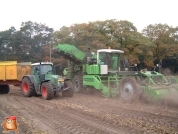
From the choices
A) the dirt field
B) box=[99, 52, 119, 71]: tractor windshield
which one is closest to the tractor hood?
box=[99, 52, 119, 71]: tractor windshield

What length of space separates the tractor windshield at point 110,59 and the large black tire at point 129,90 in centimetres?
280

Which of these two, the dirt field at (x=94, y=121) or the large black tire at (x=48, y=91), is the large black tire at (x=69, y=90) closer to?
the large black tire at (x=48, y=91)

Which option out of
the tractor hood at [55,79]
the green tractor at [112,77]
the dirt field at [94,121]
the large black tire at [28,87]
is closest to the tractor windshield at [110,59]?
the green tractor at [112,77]

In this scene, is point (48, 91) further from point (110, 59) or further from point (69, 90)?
point (110, 59)

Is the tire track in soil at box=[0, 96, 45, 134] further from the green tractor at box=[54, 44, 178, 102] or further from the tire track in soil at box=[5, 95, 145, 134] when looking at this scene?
the green tractor at box=[54, 44, 178, 102]

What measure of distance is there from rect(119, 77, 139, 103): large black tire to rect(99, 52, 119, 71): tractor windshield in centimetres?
280

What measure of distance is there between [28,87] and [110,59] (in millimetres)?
4819

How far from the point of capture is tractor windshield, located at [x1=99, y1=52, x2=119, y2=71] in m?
14.1

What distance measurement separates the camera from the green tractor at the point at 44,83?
12.5 m

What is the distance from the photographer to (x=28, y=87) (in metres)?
13.5

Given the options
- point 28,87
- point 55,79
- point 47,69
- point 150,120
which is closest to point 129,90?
point 55,79

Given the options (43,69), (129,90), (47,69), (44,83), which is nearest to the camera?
(129,90)

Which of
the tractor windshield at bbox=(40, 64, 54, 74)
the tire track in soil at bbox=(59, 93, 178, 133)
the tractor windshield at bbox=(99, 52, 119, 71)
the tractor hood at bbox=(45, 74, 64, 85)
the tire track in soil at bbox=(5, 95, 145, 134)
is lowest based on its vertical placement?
the tire track in soil at bbox=(5, 95, 145, 134)

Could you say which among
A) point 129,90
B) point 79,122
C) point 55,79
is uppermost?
point 55,79
